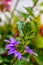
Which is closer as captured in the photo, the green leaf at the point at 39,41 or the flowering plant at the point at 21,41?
the flowering plant at the point at 21,41

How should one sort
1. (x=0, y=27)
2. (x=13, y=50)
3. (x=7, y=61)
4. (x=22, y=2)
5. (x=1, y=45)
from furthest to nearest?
1. (x=22, y=2)
2. (x=0, y=27)
3. (x=1, y=45)
4. (x=7, y=61)
5. (x=13, y=50)

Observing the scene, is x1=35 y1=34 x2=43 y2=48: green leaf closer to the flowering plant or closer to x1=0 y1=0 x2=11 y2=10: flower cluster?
the flowering plant

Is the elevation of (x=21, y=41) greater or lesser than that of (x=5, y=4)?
lesser

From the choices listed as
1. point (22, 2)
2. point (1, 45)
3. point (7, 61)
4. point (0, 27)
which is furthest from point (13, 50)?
point (22, 2)

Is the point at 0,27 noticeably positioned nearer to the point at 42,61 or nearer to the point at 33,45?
the point at 33,45

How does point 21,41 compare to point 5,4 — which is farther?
point 5,4

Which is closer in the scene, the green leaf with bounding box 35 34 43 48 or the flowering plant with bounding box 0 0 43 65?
the flowering plant with bounding box 0 0 43 65

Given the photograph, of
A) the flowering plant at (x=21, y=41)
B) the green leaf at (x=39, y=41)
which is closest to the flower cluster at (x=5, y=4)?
the flowering plant at (x=21, y=41)

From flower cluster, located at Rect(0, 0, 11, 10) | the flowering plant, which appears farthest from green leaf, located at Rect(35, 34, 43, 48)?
flower cluster, located at Rect(0, 0, 11, 10)

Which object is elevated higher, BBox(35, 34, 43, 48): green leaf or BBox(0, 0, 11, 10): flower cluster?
BBox(0, 0, 11, 10): flower cluster

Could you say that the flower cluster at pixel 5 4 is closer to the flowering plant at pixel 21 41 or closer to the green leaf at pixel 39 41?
the flowering plant at pixel 21 41

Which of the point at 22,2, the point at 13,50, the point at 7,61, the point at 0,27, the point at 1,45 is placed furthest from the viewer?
the point at 22,2
